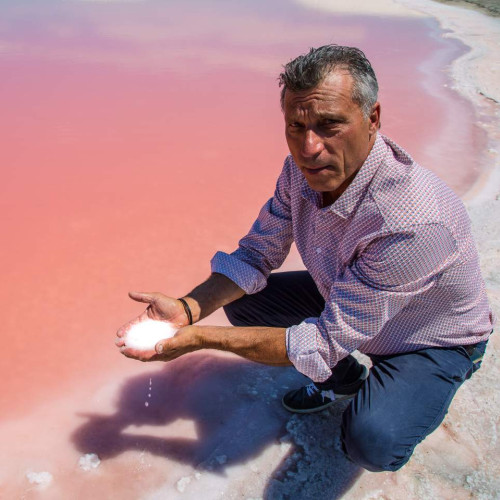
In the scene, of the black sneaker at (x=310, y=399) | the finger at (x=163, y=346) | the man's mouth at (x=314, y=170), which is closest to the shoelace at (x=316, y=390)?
the black sneaker at (x=310, y=399)

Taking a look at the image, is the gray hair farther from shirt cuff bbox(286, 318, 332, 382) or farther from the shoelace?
the shoelace

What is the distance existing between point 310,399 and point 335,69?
1089 millimetres

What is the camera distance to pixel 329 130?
1.41 meters

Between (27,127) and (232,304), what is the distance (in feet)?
9.37

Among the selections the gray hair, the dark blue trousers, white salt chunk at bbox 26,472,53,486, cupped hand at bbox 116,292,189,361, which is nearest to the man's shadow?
white salt chunk at bbox 26,472,53,486

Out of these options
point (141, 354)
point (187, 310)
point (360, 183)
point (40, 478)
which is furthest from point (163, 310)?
point (360, 183)

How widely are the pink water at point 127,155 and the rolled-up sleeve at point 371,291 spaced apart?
928 millimetres

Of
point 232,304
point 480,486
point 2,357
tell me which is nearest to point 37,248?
point 2,357

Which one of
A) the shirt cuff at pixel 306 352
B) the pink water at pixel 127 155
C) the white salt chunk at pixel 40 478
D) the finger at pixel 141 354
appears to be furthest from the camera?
the pink water at pixel 127 155

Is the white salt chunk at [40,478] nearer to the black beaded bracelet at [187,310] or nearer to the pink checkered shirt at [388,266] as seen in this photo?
the black beaded bracelet at [187,310]

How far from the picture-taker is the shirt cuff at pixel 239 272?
1828mm

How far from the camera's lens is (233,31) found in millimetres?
7527

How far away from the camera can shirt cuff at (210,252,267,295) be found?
183cm

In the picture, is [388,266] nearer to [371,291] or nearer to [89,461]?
[371,291]
